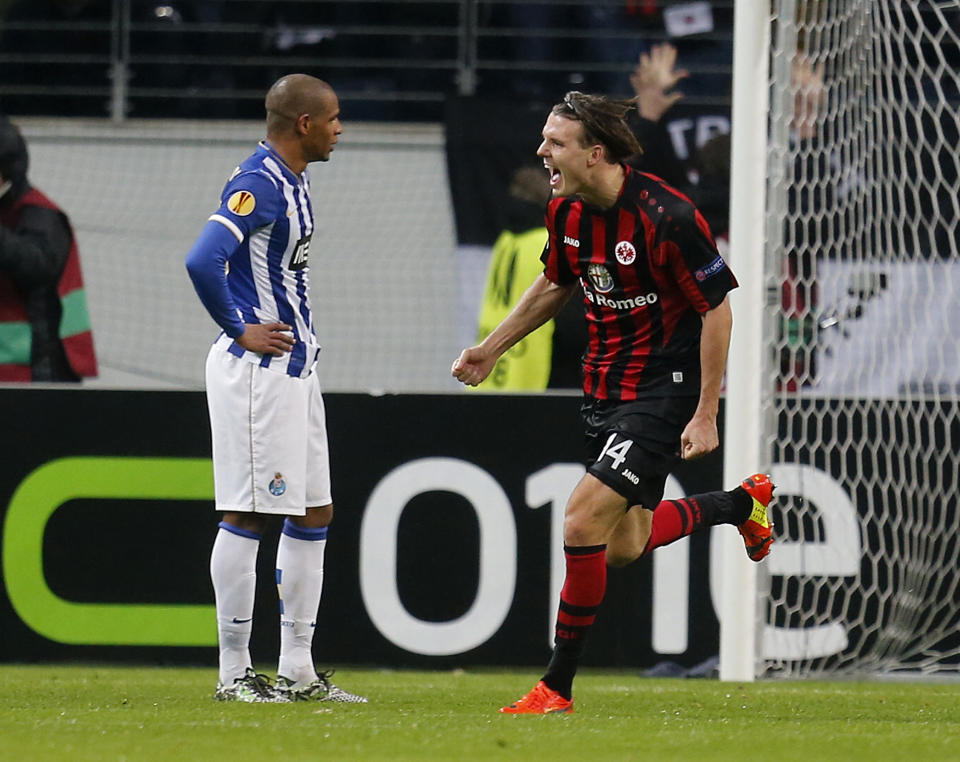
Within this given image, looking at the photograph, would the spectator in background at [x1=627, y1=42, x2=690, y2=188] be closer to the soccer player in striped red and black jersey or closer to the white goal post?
the white goal post

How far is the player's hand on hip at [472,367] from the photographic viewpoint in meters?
4.67

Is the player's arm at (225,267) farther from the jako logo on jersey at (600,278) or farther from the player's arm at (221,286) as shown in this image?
the jako logo on jersey at (600,278)

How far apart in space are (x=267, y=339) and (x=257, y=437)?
28 centimetres

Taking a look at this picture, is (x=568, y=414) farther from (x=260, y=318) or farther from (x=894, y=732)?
(x=894, y=732)

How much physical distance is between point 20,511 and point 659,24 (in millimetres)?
6173

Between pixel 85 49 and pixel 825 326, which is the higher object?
pixel 85 49

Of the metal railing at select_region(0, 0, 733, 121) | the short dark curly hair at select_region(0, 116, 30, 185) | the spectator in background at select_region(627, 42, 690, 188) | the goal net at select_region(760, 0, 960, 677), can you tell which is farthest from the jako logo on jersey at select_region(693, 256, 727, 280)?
the metal railing at select_region(0, 0, 733, 121)

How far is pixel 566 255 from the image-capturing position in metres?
4.65

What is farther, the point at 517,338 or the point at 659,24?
the point at 659,24

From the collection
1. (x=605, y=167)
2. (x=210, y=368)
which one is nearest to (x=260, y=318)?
(x=210, y=368)

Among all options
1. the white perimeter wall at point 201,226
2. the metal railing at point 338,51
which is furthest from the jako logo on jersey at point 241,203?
the metal railing at point 338,51

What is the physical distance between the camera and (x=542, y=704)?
4.32m

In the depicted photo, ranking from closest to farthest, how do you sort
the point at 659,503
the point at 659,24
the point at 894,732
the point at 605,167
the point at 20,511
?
the point at 894,732 < the point at 605,167 < the point at 659,503 < the point at 20,511 < the point at 659,24

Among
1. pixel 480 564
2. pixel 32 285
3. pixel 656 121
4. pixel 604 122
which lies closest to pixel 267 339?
pixel 604 122
